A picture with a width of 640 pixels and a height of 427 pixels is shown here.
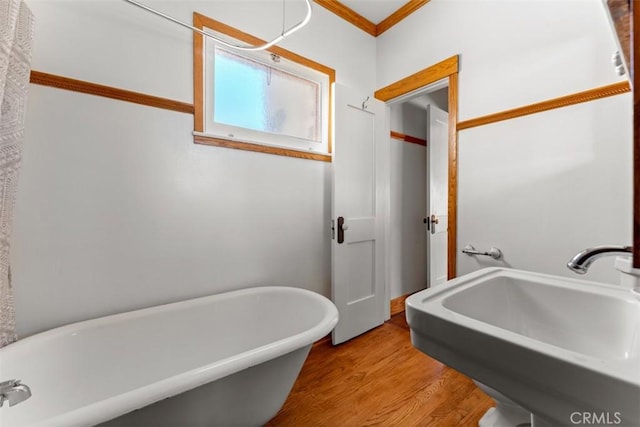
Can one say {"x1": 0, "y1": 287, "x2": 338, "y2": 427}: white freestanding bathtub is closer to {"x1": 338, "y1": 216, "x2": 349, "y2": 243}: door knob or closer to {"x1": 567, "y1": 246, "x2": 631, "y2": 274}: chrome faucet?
{"x1": 338, "y1": 216, "x2": 349, "y2": 243}: door knob

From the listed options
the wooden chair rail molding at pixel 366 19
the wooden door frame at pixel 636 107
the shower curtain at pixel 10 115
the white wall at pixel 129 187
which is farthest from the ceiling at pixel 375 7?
the wooden door frame at pixel 636 107

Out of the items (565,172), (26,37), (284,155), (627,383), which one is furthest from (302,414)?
(26,37)

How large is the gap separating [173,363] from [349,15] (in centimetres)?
279

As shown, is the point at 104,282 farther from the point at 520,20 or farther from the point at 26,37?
the point at 520,20

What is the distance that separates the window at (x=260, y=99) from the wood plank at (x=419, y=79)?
0.53 meters

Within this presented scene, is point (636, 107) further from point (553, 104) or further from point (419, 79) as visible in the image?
point (419, 79)

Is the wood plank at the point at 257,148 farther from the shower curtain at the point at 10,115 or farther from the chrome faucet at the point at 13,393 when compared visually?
the chrome faucet at the point at 13,393

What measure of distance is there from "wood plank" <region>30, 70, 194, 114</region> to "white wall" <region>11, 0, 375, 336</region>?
0.03m

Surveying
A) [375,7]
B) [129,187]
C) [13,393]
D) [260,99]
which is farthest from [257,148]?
[375,7]

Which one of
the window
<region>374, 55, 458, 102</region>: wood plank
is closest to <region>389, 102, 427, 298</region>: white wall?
<region>374, 55, 458, 102</region>: wood plank

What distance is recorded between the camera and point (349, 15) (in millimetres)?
2172

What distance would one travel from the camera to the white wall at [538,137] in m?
1.24

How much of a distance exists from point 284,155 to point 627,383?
1.79 m

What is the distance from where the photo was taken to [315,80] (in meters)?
2.07
